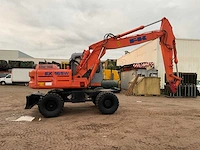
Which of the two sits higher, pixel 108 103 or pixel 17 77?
pixel 17 77

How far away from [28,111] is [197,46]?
22329 millimetres

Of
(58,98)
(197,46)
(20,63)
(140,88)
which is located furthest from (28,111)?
(20,63)

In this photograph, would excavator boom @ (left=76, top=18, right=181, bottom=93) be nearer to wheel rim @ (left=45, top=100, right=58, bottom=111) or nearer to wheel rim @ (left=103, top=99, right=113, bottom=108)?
wheel rim @ (left=103, top=99, right=113, bottom=108)

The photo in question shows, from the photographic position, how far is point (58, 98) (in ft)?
32.3

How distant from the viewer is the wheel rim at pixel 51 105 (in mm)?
9836

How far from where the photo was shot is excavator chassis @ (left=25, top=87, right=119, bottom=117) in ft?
32.1

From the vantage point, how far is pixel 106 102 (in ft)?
33.8

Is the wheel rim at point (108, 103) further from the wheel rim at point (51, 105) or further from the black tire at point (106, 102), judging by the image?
the wheel rim at point (51, 105)

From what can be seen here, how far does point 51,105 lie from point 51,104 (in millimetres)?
45

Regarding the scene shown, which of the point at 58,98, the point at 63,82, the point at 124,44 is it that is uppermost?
the point at 124,44

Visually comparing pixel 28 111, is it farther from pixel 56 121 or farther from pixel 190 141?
pixel 190 141

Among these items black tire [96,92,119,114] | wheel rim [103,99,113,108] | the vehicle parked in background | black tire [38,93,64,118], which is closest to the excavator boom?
black tire [96,92,119,114]

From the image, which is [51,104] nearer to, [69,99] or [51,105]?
[51,105]

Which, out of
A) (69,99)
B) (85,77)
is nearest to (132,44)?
(85,77)
